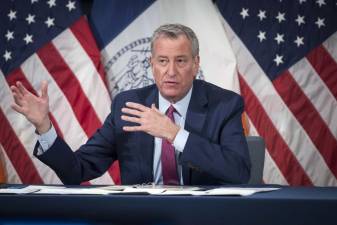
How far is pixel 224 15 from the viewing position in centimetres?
403

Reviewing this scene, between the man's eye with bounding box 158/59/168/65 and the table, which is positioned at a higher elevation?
the man's eye with bounding box 158/59/168/65

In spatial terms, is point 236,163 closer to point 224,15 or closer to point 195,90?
point 195,90

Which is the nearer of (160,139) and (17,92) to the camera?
(17,92)

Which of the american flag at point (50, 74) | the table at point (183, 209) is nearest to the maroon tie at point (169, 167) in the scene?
the table at point (183, 209)

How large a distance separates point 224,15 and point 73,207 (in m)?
2.86

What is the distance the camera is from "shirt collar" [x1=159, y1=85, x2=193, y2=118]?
7.75 feet

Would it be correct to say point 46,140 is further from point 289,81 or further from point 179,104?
point 289,81

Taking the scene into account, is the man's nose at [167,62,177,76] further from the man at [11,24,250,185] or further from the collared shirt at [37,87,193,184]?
the collared shirt at [37,87,193,184]

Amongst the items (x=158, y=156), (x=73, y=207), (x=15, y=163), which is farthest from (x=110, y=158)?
(x=15, y=163)

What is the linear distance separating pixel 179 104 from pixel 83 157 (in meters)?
0.48

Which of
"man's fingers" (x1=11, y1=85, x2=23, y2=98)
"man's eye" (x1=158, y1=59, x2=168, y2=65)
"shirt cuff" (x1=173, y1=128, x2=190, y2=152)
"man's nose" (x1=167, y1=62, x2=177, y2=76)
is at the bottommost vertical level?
"shirt cuff" (x1=173, y1=128, x2=190, y2=152)

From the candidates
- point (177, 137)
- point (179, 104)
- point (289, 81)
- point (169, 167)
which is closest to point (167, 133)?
point (177, 137)

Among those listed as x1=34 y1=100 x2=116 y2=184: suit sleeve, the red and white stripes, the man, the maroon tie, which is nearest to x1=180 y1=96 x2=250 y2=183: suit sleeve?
the man

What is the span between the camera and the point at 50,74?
3.92m
